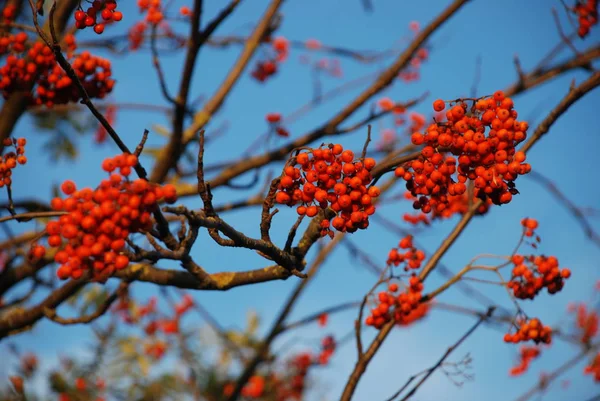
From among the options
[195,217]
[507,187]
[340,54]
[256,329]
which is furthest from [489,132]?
[256,329]

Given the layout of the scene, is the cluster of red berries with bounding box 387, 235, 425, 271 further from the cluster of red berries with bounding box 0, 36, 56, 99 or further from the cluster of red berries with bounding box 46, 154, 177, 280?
the cluster of red berries with bounding box 0, 36, 56, 99

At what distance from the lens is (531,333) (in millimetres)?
3057

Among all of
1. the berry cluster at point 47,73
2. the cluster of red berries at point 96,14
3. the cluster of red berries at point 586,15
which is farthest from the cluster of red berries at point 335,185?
the cluster of red berries at point 586,15

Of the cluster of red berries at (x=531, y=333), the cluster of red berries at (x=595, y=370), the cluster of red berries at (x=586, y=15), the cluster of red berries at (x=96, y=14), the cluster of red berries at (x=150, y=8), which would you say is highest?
the cluster of red berries at (x=150, y=8)

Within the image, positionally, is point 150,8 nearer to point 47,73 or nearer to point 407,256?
point 47,73

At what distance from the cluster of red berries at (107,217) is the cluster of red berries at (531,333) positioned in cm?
223

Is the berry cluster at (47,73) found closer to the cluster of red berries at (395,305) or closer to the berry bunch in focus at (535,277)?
the cluster of red berries at (395,305)

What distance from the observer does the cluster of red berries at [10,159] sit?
8.09 ft

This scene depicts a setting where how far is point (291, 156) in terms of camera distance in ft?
7.02

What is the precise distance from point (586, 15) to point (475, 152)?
11.3 ft

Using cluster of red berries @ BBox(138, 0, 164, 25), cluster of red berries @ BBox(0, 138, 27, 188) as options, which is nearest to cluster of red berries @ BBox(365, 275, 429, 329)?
cluster of red berries @ BBox(0, 138, 27, 188)

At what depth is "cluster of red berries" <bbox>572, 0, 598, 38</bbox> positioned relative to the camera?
462 centimetres

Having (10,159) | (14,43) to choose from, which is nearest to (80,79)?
(14,43)

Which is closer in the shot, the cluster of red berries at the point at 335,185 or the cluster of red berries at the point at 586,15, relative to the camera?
the cluster of red berries at the point at 335,185
